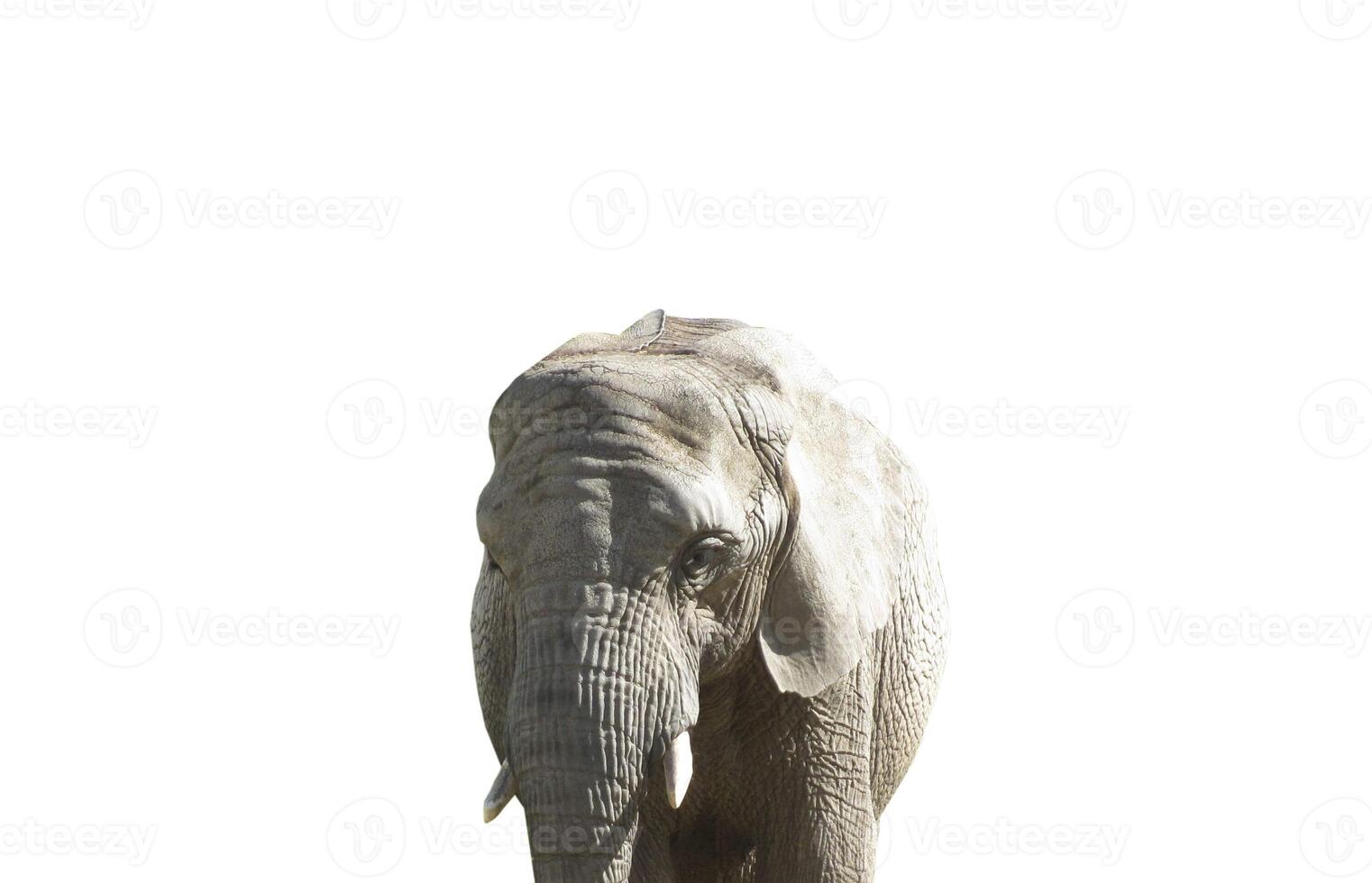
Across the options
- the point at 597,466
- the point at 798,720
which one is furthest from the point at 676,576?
the point at 798,720

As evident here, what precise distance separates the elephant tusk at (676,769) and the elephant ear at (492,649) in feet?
2.81

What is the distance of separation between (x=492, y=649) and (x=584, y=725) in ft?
3.87

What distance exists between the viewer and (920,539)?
31.7 feet

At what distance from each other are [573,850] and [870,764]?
1940 millimetres

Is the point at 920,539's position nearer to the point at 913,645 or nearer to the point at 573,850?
the point at 913,645

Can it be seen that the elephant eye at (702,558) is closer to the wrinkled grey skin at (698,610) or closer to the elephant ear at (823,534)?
the wrinkled grey skin at (698,610)

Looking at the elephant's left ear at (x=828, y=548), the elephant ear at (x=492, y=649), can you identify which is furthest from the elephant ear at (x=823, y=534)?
the elephant ear at (x=492, y=649)

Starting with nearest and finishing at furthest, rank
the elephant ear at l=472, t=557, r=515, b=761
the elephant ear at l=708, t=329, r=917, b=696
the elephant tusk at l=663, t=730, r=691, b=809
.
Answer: the elephant tusk at l=663, t=730, r=691, b=809 → the elephant ear at l=708, t=329, r=917, b=696 → the elephant ear at l=472, t=557, r=515, b=761

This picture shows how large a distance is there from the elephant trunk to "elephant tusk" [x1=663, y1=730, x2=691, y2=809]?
102 mm

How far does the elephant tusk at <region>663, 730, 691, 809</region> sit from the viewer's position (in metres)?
7.89

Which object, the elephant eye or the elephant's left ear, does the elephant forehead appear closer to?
the elephant eye

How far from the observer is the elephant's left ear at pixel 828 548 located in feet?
27.5

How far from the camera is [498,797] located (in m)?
8.00

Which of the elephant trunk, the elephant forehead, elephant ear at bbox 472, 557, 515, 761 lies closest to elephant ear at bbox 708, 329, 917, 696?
the elephant forehead
